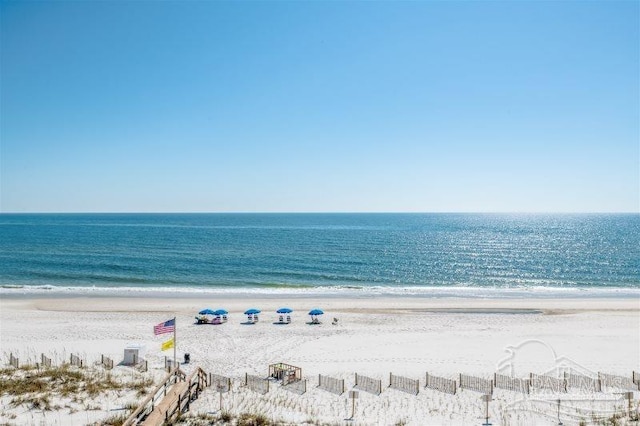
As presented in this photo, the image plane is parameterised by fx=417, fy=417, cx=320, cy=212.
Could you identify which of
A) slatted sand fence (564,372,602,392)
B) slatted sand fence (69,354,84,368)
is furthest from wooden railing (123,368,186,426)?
slatted sand fence (564,372,602,392)

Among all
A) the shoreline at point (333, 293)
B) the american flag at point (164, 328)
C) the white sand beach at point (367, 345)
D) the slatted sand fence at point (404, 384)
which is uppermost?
the american flag at point (164, 328)

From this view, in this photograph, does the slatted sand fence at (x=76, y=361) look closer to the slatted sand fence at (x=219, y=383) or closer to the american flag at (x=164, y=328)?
the american flag at (x=164, y=328)

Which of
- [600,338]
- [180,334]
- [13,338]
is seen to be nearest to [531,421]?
[600,338]

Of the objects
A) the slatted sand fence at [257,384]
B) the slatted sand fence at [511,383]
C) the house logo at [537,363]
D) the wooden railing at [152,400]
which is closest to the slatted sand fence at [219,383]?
the slatted sand fence at [257,384]

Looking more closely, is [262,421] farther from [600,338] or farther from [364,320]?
[600,338]

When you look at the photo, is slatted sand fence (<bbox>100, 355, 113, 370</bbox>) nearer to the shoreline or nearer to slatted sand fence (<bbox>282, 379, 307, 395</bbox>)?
slatted sand fence (<bbox>282, 379, 307, 395</bbox>)

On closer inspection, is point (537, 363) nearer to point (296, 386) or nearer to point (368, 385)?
point (368, 385)
